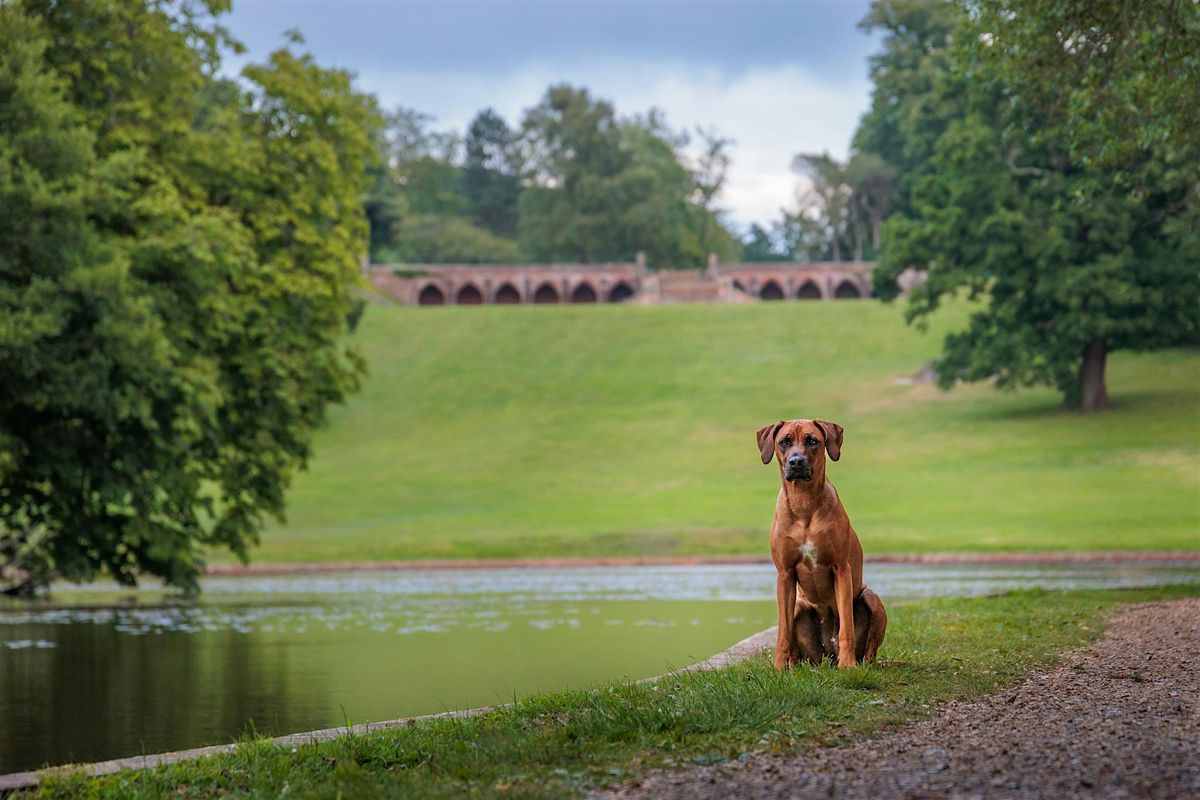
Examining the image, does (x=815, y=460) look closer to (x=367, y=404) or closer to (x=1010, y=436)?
(x=1010, y=436)

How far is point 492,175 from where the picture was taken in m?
149

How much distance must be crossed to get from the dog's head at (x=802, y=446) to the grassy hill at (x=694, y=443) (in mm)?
26600

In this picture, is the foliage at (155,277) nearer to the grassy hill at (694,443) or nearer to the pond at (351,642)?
the pond at (351,642)

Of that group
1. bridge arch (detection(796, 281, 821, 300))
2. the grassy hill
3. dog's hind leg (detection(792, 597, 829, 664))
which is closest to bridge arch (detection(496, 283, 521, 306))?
bridge arch (detection(796, 281, 821, 300))

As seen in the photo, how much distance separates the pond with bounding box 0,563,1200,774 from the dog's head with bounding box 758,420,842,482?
3.23 meters

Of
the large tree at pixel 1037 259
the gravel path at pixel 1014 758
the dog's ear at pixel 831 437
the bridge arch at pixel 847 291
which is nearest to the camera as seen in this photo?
the gravel path at pixel 1014 758

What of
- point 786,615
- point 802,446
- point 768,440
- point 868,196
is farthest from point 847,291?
point 802,446

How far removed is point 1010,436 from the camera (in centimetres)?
5281

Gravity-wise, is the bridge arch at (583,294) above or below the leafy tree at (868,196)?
below

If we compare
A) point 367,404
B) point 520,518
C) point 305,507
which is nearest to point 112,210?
point 520,518

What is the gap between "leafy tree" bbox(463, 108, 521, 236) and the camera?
147875 millimetres

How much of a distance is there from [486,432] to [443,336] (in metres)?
19.5

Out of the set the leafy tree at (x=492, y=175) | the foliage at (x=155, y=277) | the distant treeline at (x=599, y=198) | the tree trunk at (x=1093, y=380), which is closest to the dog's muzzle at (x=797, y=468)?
the foliage at (x=155, y=277)

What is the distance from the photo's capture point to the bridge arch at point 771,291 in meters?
114
